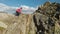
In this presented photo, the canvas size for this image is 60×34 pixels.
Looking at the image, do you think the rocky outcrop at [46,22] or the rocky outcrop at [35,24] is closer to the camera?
the rocky outcrop at [35,24]

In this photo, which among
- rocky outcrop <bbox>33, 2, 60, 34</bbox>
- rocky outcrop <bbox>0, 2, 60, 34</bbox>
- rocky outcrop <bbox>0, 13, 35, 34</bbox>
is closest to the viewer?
rocky outcrop <bbox>0, 13, 35, 34</bbox>

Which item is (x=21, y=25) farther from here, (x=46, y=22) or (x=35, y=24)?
(x=46, y=22)

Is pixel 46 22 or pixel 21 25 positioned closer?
pixel 21 25

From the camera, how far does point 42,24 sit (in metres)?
23.7

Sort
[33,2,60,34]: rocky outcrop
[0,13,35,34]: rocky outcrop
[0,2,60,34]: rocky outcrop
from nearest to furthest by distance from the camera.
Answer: [0,13,35,34]: rocky outcrop
[0,2,60,34]: rocky outcrop
[33,2,60,34]: rocky outcrop

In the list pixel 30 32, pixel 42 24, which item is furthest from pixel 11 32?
pixel 42 24

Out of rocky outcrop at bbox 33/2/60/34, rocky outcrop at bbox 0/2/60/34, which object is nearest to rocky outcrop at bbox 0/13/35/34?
rocky outcrop at bbox 0/2/60/34

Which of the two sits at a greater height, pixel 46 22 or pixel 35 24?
pixel 46 22

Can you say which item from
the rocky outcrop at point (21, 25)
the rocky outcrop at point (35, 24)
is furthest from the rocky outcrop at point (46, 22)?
the rocky outcrop at point (21, 25)

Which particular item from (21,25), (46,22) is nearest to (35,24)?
(46,22)

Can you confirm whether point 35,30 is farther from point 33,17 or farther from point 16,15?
point 16,15

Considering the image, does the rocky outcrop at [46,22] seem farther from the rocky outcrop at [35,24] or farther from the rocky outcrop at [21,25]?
the rocky outcrop at [21,25]

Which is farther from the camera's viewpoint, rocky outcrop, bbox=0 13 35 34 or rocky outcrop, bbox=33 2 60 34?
rocky outcrop, bbox=33 2 60 34

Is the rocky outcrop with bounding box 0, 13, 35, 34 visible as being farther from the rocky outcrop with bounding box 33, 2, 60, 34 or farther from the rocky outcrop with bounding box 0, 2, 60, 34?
the rocky outcrop with bounding box 33, 2, 60, 34
